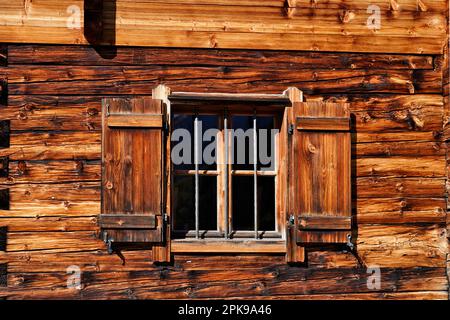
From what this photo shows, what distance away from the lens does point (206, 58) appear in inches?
255

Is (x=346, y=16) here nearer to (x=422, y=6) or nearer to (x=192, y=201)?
(x=422, y=6)

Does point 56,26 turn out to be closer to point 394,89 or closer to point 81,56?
point 81,56

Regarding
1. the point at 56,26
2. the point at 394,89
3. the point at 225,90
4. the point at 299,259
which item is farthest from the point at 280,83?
the point at 56,26

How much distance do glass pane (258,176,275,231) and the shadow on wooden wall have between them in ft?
6.60

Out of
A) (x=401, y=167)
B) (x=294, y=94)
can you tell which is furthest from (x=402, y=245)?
(x=294, y=94)

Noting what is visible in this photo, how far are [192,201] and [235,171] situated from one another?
39.3 inches

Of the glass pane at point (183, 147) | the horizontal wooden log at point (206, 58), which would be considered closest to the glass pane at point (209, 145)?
the glass pane at point (183, 147)

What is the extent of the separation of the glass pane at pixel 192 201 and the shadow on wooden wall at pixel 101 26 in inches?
59.8

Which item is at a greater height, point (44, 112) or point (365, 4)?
point (365, 4)

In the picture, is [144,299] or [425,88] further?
[425,88]

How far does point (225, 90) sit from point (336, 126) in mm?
1052

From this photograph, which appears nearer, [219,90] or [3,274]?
[3,274]

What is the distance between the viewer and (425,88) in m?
6.66

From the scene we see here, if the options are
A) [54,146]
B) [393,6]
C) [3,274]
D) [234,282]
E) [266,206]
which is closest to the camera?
[3,274]
